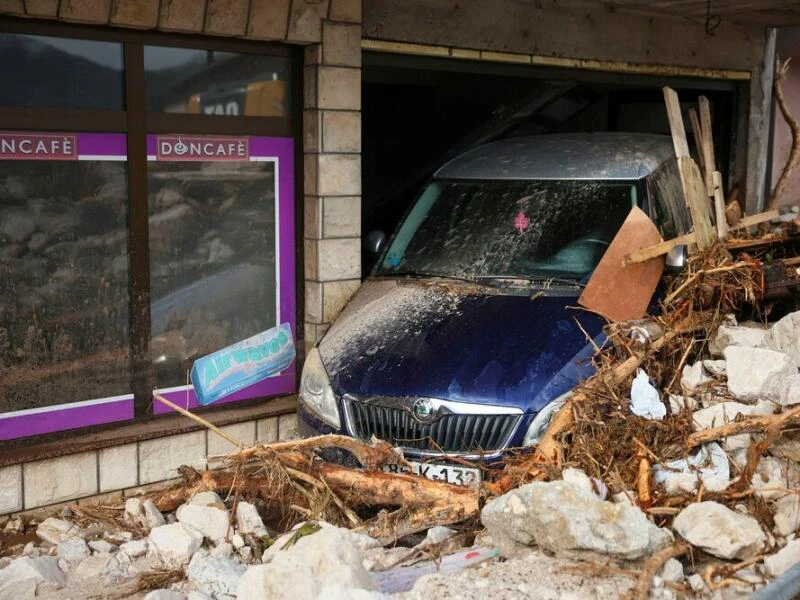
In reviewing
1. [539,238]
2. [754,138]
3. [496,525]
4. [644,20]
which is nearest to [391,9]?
[539,238]

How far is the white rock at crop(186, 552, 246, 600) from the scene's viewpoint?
16.9 feet

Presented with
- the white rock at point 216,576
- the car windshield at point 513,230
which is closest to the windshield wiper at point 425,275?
the car windshield at point 513,230

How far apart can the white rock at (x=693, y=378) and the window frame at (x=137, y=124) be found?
3294 millimetres

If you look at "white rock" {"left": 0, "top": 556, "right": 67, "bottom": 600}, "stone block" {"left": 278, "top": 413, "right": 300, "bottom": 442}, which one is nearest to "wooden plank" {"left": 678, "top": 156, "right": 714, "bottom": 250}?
"stone block" {"left": 278, "top": 413, "right": 300, "bottom": 442}

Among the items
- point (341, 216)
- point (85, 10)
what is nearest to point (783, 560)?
point (341, 216)

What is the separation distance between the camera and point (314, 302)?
786cm

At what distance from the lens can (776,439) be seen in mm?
5531

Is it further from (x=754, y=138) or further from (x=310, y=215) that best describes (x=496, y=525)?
(x=754, y=138)

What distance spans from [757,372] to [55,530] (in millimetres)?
4046

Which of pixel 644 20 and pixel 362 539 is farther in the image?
pixel 644 20

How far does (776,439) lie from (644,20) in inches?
226

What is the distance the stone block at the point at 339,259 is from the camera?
7785 mm

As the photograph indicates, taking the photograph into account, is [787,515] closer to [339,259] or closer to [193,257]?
[339,259]

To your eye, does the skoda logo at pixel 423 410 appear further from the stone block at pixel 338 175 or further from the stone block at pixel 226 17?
the stone block at pixel 226 17
